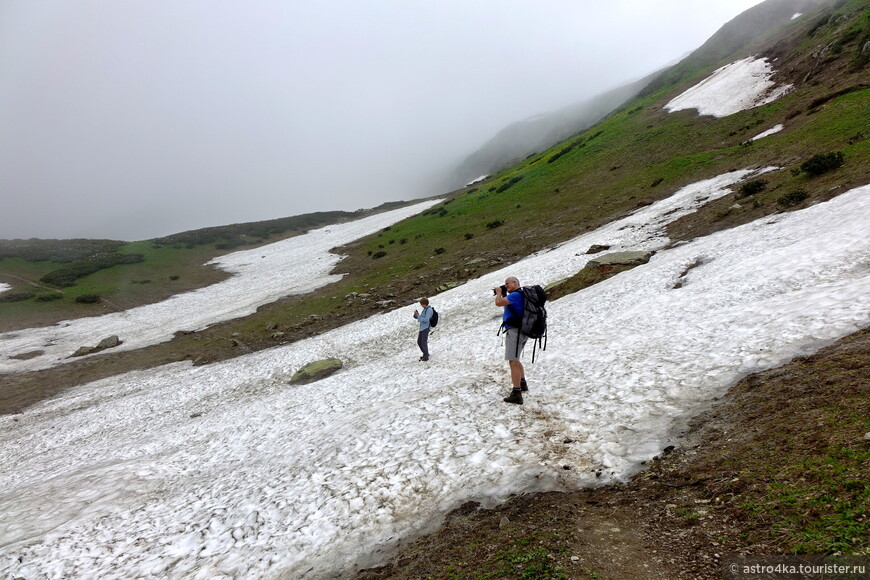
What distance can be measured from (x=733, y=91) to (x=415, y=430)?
59.2 m

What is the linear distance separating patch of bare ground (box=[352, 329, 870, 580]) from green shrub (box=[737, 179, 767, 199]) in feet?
58.7

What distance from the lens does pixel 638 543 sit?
5.67 m

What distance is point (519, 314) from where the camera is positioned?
10469mm

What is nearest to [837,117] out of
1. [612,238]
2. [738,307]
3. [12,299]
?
[612,238]

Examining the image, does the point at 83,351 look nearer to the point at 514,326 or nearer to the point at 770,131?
the point at 514,326

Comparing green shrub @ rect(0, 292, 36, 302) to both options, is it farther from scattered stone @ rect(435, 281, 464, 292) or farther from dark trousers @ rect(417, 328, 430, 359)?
dark trousers @ rect(417, 328, 430, 359)

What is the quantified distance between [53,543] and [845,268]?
21353 mm

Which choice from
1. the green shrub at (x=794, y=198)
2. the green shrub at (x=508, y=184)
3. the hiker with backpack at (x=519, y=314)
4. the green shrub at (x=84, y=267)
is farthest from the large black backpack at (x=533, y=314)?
the green shrub at (x=84, y=267)

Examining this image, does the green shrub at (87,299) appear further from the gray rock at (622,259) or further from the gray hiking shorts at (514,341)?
the gray hiking shorts at (514,341)

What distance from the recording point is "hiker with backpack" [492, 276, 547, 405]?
10.3m

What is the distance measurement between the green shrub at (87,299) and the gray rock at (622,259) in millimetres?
54401

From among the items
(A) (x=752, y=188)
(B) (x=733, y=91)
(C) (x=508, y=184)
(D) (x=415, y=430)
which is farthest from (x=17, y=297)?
(B) (x=733, y=91)

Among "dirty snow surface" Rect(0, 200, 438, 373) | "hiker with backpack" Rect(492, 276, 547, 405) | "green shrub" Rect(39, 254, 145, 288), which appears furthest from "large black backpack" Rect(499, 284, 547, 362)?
"green shrub" Rect(39, 254, 145, 288)

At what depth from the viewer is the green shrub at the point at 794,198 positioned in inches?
738
